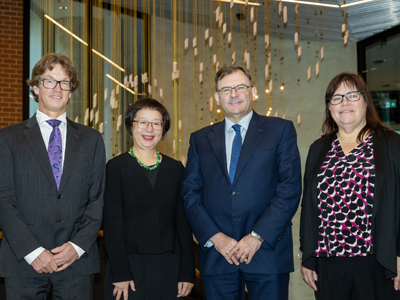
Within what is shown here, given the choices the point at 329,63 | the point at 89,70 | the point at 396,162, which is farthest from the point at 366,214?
the point at 329,63

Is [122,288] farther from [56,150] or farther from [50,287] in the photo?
[56,150]

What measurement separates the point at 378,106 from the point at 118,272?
665 cm

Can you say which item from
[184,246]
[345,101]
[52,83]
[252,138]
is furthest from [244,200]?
[52,83]

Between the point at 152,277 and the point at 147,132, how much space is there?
84 cm

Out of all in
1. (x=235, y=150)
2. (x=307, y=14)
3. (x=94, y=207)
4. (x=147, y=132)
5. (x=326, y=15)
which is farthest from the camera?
(x=326, y=15)

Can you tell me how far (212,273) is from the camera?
215 cm

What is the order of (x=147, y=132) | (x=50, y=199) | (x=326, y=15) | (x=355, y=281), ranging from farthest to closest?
(x=326, y=15), (x=147, y=132), (x=50, y=199), (x=355, y=281)

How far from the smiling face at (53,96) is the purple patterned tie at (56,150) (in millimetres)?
67

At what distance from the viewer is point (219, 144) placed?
2.30m

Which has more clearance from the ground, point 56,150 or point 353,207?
point 56,150

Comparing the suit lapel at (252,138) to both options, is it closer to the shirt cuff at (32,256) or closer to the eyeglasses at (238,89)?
the eyeglasses at (238,89)

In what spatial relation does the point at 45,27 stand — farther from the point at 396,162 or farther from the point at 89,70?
the point at 396,162

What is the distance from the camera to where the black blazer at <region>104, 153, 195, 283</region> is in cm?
216

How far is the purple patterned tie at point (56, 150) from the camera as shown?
2.11m
